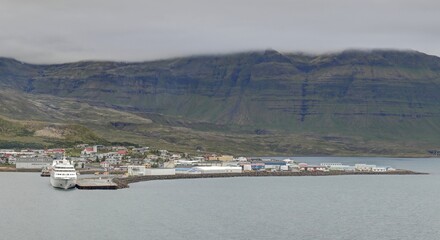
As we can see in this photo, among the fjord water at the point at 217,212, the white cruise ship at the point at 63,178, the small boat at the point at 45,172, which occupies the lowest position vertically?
the fjord water at the point at 217,212

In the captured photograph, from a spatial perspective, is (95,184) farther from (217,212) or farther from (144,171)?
(217,212)

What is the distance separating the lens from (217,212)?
109 m

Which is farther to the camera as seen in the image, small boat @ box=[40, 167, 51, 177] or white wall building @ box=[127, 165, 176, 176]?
white wall building @ box=[127, 165, 176, 176]

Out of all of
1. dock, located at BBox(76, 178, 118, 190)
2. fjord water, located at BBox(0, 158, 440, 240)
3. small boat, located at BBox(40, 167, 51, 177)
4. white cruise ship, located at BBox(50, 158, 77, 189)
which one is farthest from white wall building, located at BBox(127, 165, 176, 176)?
white cruise ship, located at BBox(50, 158, 77, 189)

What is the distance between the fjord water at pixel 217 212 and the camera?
8956cm

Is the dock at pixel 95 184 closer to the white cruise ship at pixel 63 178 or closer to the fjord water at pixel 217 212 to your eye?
the white cruise ship at pixel 63 178

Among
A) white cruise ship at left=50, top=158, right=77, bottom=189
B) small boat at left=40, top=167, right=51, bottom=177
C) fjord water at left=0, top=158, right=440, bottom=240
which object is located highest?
white cruise ship at left=50, top=158, right=77, bottom=189

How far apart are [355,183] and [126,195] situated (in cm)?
6419

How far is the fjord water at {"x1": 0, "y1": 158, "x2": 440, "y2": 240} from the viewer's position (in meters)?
89.6

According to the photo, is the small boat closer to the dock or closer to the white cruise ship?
the dock

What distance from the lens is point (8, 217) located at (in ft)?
323

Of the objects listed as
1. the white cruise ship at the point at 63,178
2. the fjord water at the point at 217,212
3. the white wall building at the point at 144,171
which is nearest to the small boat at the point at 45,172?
the white wall building at the point at 144,171

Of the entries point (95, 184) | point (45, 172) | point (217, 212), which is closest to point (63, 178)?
point (95, 184)

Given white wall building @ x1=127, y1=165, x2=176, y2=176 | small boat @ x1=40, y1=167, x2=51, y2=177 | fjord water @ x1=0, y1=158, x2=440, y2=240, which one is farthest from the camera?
white wall building @ x1=127, y1=165, x2=176, y2=176
